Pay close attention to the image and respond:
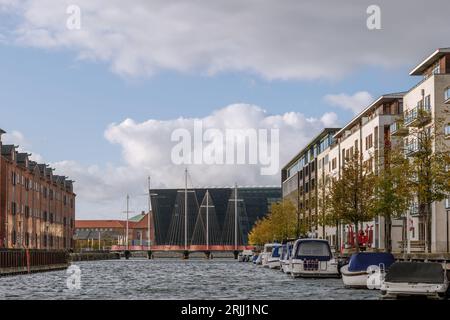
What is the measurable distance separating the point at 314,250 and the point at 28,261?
87.5 feet

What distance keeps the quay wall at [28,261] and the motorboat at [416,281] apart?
38.0 metres

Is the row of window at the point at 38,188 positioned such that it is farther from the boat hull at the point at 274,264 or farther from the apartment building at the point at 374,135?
the boat hull at the point at 274,264

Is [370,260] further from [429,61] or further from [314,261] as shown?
[429,61]

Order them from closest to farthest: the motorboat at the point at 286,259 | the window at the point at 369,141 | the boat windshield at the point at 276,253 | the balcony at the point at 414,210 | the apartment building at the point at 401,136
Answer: the motorboat at the point at 286,259 < the apartment building at the point at 401,136 < the balcony at the point at 414,210 < the boat windshield at the point at 276,253 < the window at the point at 369,141

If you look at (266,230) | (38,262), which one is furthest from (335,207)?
(266,230)

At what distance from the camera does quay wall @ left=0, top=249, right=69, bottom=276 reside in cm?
6569

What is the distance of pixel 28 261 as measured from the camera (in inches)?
2852

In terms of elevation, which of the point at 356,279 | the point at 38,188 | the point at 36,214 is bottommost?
the point at 356,279

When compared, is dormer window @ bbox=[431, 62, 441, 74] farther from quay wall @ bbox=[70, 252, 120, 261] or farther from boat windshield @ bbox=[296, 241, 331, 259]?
quay wall @ bbox=[70, 252, 120, 261]

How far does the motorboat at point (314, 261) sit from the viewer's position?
185ft

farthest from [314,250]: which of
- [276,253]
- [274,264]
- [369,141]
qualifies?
[369,141]

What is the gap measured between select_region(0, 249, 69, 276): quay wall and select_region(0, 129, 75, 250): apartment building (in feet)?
77.9

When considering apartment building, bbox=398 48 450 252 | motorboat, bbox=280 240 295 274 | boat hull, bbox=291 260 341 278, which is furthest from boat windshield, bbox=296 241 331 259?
apartment building, bbox=398 48 450 252

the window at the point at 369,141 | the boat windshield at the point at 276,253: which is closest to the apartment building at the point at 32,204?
the boat windshield at the point at 276,253
